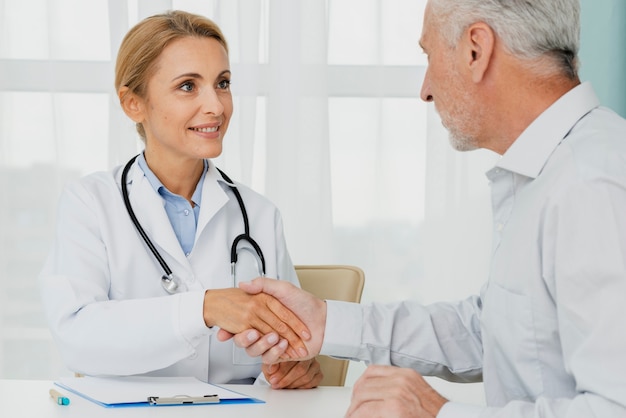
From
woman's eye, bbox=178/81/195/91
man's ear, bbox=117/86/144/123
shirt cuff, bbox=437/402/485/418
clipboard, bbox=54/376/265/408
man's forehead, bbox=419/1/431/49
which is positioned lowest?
clipboard, bbox=54/376/265/408

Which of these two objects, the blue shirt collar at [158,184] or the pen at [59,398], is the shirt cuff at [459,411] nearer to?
the pen at [59,398]

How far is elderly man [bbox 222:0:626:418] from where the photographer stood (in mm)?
1083

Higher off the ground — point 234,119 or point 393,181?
point 234,119

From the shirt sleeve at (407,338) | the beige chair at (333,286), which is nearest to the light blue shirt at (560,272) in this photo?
Result: the shirt sleeve at (407,338)

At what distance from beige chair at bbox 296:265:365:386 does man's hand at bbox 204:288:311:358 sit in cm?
33

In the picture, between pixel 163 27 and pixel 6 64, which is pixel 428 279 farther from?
pixel 6 64

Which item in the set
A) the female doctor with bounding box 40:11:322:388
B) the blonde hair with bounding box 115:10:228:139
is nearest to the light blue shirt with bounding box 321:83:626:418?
the female doctor with bounding box 40:11:322:388

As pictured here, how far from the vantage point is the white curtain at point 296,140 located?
2996 millimetres

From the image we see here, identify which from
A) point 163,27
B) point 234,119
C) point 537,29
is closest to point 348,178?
point 234,119

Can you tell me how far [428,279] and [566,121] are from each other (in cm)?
181

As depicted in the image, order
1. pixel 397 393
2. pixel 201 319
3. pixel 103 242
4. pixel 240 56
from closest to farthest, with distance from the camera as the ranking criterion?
pixel 397 393 → pixel 201 319 → pixel 103 242 → pixel 240 56

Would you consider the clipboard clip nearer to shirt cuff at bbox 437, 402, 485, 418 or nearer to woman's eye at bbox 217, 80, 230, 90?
shirt cuff at bbox 437, 402, 485, 418

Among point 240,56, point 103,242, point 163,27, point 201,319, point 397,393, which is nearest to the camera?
point 397,393

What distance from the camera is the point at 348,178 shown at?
10.0ft
